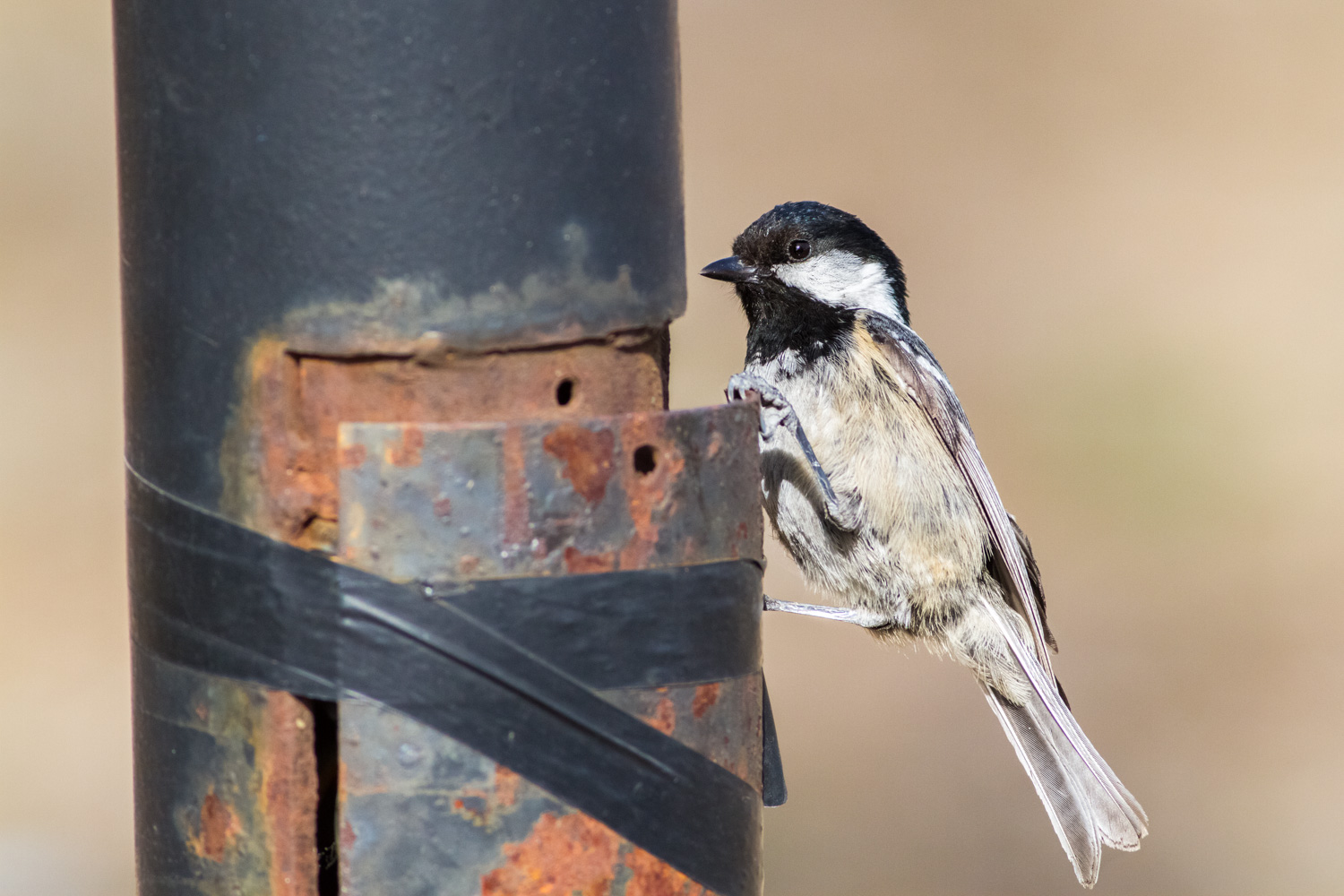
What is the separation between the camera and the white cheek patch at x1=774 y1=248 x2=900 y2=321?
3.94 meters

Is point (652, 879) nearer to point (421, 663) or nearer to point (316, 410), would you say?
point (421, 663)

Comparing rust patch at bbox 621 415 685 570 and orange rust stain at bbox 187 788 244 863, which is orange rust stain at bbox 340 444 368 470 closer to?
rust patch at bbox 621 415 685 570

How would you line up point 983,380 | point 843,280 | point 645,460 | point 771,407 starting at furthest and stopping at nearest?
point 983,380 < point 843,280 < point 771,407 < point 645,460

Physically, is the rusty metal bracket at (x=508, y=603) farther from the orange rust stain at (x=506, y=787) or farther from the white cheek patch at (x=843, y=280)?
the white cheek patch at (x=843, y=280)

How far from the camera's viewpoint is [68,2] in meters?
9.59

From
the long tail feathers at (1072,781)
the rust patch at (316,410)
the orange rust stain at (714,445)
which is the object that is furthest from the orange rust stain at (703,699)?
the long tail feathers at (1072,781)

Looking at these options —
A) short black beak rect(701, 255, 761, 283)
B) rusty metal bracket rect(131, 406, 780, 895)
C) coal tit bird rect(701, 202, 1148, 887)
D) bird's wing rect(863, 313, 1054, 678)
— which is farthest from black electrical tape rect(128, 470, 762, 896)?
short black beak rect(701, 255, 761, 283)

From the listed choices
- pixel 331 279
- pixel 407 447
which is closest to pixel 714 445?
pixel 407 447

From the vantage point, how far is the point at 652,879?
5.98 ft

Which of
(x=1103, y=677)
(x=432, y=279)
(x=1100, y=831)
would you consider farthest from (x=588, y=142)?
(x=1103, y=677)

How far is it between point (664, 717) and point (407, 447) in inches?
16.5

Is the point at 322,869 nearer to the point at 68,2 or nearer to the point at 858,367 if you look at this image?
the point at 858,367

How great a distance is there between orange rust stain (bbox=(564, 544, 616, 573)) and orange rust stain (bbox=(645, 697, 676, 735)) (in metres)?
0.17

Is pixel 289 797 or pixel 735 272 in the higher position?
pixel 735 272
